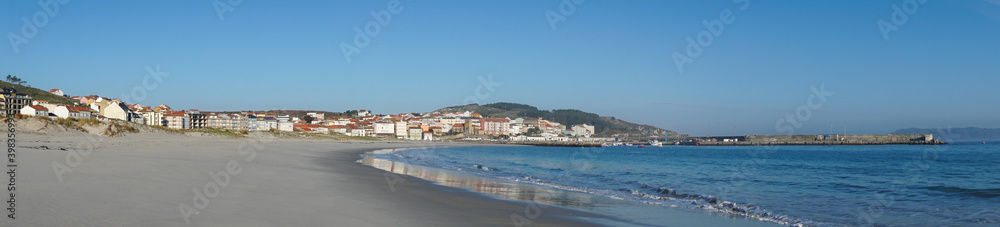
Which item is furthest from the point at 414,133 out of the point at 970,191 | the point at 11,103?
the point at 970,191

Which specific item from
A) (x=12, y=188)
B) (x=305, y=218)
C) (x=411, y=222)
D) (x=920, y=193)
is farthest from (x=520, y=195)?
(x=920, y=193)

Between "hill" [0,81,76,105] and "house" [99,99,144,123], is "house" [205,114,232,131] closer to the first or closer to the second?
"hill" [0,81,76,105]

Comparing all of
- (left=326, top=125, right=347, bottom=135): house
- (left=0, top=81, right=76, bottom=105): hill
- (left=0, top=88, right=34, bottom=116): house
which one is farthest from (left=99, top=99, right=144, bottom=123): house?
(left=326, top=125, right=347, bottom=135): house

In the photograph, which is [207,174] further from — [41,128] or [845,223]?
[41,128]

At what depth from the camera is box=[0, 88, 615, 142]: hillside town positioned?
53403 mm

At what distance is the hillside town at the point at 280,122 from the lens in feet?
175

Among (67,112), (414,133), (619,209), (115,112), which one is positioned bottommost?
(414,133)

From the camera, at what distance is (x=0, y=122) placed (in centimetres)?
2661

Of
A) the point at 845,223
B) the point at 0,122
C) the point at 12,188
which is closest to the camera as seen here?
the point at 12,188

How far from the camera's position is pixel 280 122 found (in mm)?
91188

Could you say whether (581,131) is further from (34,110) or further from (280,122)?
(34,110)

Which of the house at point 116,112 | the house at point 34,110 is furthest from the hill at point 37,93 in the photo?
the house at point 34,110

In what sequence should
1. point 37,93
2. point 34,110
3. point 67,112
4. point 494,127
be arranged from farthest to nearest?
point 494,127, point 37,93, point 67,112, point 34,110

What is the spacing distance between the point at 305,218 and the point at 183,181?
379 centimetres
